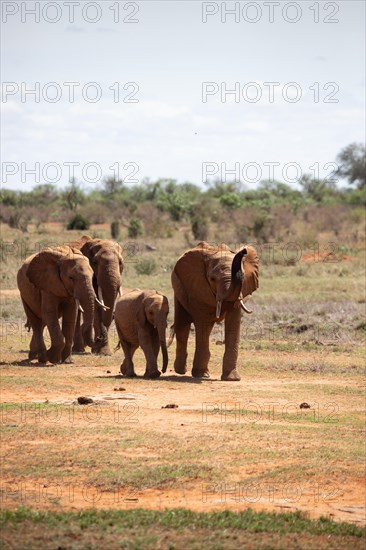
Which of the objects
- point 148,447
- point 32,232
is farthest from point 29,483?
point 32,232

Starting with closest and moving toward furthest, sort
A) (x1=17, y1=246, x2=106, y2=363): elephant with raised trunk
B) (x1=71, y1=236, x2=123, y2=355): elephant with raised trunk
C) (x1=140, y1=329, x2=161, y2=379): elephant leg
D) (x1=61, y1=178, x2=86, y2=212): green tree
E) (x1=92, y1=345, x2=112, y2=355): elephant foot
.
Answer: (x1=140, y1=329, x2=161, y2=379): elephant leg
(x1=17, y1=246, x2=106, y2=363): elephant with raised trunk
(x1=71, y1=236, x2=123, y2=355): elephant with raised trunk
(x1=92, y1=345, x2=112, y2=355): elephant foot
(x1=61, y1=178, x2=86, y2=212): green tree

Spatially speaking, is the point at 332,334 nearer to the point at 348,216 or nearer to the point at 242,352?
the point at 242,352

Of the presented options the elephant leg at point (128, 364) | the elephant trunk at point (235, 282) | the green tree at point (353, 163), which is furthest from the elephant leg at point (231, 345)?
the green tree at point (353, 163)

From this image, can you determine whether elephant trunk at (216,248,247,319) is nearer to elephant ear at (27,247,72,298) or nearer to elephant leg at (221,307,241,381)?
elephant leg at (221,307,241,381)

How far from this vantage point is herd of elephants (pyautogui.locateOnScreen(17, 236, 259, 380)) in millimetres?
18922

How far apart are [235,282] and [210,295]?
997 millimetres

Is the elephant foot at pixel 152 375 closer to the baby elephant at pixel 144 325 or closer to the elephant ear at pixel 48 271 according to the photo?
the baby elephant at pixel 144 325

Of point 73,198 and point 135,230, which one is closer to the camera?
point 135,230

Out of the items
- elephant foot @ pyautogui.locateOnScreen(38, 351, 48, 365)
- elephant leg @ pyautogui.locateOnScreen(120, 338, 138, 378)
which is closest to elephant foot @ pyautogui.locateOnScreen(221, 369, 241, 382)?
elephant leg @ pyautogui.locateOnScreen(120, 338, 138, 378)

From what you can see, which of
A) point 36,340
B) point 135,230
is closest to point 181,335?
point 36,340

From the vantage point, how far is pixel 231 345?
19.2 meters

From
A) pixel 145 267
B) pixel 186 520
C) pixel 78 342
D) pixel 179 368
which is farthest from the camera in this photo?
pixel 145 267

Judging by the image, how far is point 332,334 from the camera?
2528 cm

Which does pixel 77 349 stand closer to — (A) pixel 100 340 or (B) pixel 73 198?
(A) pixel 100 340
